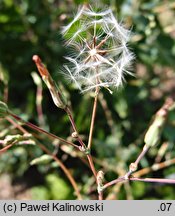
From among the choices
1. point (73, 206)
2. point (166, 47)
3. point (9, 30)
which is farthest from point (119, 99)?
point (73, 206)

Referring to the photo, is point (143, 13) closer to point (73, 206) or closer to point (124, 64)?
point (124, 64)

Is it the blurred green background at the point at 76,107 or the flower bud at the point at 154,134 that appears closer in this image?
the flower bud at the point at 154,134

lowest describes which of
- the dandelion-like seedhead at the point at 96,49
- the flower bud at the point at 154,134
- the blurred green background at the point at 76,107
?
the flower bud at the point at 154,134

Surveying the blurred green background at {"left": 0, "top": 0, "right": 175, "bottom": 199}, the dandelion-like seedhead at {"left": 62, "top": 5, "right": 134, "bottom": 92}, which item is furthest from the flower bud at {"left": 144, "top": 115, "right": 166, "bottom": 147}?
the blurred green background at {"left": 0, "top": 0, "right": 175, "bottom": 199}

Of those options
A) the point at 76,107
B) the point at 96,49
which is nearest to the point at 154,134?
the point at 96,49

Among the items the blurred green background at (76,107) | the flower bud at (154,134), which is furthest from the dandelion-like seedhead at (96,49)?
the blurred green background at (76,107)

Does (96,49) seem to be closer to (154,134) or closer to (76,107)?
(154,134)

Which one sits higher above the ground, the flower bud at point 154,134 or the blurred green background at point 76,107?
the blurred green background at point 76,107

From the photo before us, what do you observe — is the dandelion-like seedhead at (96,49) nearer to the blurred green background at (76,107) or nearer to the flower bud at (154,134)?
the flower bud at (154,134)
